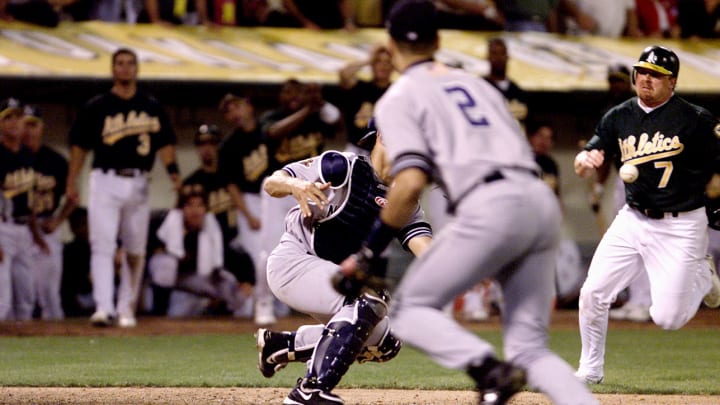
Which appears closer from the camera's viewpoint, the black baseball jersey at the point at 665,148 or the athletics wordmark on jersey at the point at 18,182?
the black baseball jersey at the point at 665,148

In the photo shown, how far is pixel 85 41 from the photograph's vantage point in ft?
39.5

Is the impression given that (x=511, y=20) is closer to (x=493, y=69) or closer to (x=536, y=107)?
(x=536, y=107)

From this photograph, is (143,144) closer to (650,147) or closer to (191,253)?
(191,253)

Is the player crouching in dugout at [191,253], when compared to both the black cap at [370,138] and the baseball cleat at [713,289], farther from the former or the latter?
the black cap at [370,138]

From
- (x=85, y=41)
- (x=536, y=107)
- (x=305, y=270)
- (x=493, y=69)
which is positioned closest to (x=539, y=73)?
(x=536, y=107)

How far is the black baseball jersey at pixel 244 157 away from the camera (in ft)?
36.7

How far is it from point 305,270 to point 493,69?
5.70 meters

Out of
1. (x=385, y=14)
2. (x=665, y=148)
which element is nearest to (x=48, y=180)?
(x=385, y=14)

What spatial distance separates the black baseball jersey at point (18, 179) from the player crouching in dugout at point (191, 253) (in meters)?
1.32

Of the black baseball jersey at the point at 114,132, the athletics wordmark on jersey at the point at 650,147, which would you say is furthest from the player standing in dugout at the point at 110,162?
the athletics wordmark on jersey at the point at 650,147

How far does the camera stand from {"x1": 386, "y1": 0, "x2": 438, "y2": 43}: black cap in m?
4.47

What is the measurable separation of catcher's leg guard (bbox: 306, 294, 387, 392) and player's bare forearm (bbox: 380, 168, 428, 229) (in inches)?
37.4

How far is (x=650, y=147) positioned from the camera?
705cm

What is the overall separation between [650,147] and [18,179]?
240 inches
